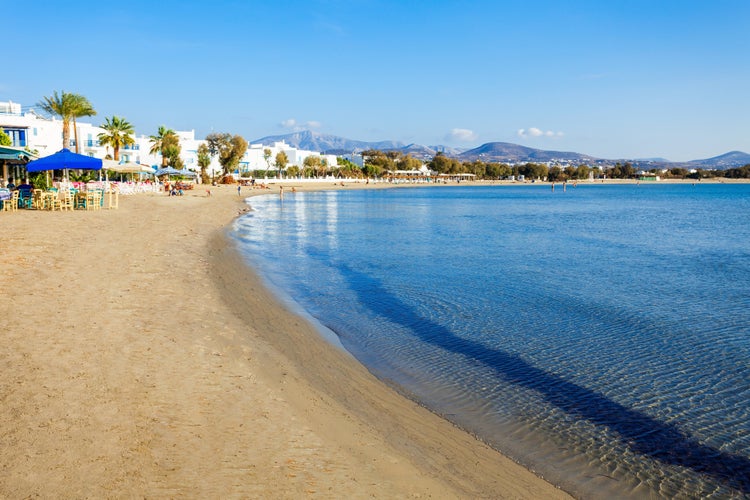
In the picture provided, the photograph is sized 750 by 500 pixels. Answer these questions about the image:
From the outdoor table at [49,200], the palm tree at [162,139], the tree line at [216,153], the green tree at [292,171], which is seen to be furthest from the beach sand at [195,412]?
the green tree at [292,171]

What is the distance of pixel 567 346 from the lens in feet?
31.2

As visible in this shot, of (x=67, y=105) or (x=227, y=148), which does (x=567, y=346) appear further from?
(x=227, y=148)

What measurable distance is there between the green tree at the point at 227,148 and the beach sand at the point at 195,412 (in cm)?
8156

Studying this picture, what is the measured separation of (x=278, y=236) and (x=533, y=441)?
21.4 m

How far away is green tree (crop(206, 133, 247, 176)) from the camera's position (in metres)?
88.6

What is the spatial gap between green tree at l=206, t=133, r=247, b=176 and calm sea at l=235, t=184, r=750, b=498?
230 feet

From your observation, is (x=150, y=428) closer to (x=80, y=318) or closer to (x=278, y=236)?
(x=80, y=318)

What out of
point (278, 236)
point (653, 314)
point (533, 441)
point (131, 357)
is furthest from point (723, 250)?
point (131, 357)

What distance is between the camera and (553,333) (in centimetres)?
1029

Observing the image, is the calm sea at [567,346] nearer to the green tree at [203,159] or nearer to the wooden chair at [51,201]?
the wooden chair at [51,201]

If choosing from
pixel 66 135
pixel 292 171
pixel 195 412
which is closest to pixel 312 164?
pixel 292 171

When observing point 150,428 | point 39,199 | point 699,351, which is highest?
point 39,199

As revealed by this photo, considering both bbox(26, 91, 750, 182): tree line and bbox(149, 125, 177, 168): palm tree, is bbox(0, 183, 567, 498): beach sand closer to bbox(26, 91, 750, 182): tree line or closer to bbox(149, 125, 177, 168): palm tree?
bbox(26, 91, 750, 182): tree line

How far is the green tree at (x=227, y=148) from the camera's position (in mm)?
88625
